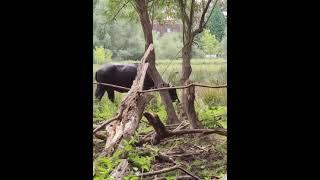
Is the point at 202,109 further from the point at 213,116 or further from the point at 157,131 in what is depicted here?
the point at 157,131

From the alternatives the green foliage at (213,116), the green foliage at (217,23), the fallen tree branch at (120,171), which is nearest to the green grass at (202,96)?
the green foliage at (213,116)

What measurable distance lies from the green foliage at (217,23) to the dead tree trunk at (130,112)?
328 mm

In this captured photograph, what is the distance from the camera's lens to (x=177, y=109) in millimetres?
2328

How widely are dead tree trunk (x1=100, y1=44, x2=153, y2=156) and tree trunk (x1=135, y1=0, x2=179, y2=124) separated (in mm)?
31

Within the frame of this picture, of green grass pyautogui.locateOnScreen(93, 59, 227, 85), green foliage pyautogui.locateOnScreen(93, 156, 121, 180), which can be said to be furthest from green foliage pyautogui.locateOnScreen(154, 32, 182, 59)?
green foliage pyautogui.locateOnScreen(93, 156, 121, 180)

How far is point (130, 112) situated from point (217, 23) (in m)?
0.63

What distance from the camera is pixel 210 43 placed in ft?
7.50

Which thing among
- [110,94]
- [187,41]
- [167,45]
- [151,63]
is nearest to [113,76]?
[110,94]

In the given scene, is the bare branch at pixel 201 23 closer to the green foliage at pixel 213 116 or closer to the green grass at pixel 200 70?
the green grass at pixel 200 70
